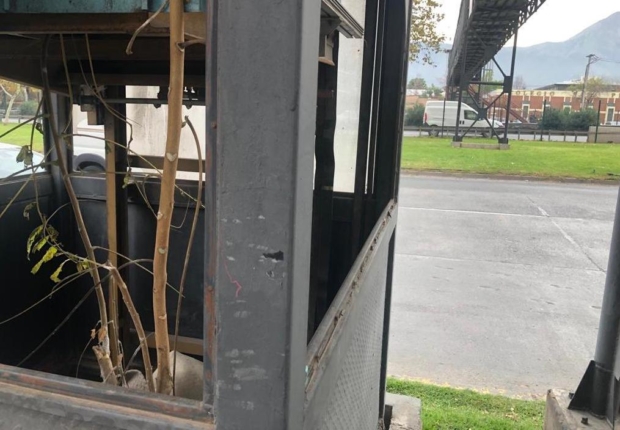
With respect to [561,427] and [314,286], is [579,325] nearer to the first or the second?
[561,427]

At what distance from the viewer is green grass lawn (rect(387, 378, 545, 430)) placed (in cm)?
341

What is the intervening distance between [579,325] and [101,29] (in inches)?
202

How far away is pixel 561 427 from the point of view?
2916mm

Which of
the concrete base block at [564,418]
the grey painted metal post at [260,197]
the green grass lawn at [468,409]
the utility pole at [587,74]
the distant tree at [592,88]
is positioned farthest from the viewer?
the distant tree at [592,88]

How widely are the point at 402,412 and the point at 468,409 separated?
0.55 metres

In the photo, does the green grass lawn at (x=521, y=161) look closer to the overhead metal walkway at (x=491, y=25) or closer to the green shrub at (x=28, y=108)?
the overhead metal walkway at (x=491, y=25)

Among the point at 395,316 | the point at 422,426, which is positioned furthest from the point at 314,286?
the point at 395,316

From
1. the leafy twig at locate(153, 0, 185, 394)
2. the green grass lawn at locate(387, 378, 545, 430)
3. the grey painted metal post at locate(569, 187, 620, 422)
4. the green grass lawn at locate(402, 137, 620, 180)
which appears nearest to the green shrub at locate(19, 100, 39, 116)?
the leafy twig at locate(153, 0, 185, 394)

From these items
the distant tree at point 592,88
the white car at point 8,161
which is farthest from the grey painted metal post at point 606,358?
the distant tree at point 592,88

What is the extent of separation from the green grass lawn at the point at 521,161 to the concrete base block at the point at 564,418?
14.3m

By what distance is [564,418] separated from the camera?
294 centimetres

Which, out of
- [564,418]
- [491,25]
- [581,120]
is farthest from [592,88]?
[564,418]

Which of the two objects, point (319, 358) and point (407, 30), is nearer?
point (319, 358)

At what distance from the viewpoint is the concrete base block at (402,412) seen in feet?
10.7
